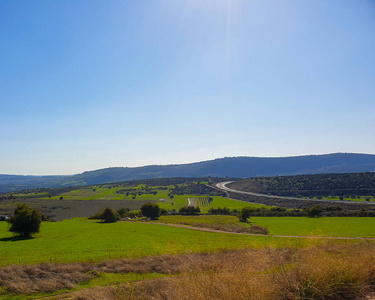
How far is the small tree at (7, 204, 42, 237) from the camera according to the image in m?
38.0

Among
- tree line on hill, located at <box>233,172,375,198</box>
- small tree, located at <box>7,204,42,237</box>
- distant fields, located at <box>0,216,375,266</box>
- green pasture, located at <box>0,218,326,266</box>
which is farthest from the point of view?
tree line on hill, located at <box>233,172,375,198</box>

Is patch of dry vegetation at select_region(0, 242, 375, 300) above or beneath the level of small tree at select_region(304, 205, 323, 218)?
above

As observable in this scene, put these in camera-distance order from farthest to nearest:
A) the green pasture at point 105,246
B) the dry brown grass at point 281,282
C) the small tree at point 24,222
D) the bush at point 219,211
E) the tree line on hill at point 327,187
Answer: the tree line on hill at point 327,187, the bush at point 219,211, the small tree at point 24,222, the green pasture at point 105,246, the dry brown grass at point 281,282

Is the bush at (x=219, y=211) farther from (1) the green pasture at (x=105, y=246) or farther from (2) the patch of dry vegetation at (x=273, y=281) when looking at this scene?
Result: (2) the patch of dry vegetation at (x=273, y=281)

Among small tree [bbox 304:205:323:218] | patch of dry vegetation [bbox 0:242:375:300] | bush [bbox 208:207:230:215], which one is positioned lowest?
bush [bbox 208:207:230:215]

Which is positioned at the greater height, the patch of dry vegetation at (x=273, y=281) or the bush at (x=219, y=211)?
the patch of dry vegetation at (x=273, y=281)

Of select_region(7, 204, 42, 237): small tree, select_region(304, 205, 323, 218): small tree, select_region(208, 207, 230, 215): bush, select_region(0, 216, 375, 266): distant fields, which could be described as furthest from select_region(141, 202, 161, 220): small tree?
select_region(304, 205, 323, 218): small tree

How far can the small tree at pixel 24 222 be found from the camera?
38031mm

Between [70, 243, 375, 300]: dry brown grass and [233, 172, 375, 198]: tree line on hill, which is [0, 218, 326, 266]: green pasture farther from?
[233, 172, 375, 198]: tree line on hill

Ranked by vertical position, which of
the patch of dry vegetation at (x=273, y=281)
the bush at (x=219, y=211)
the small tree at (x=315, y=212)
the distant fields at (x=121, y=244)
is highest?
the patch of dry vegetation at (x=273, y=281)

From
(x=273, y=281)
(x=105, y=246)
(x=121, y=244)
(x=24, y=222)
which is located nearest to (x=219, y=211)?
(x=121, y=244)

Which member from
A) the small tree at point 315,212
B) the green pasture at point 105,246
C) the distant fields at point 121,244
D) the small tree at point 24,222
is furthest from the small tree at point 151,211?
the small tree at point 315,212

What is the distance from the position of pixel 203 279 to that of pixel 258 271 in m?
2.63

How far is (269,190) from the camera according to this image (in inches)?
5290
